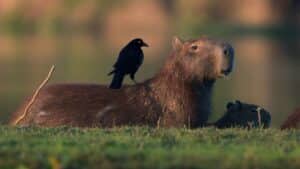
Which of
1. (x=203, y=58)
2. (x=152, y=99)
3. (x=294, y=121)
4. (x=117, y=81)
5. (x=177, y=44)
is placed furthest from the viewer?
(x=117, y=81)

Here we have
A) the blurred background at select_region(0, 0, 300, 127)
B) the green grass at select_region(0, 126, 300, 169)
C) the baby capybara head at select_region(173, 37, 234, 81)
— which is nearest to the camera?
the green grass at select_region(0, 126, 300, 169)

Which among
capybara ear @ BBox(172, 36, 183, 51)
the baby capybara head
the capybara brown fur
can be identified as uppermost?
capybara ear @ BBox(172, 36, 183, 51)

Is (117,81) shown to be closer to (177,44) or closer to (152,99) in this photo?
(152,99)

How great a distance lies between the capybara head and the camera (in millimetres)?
13328

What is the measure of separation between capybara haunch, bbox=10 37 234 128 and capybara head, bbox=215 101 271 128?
45 centimetres

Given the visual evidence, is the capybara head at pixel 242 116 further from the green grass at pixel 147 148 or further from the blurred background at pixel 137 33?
the blurred background at pixel 137 33

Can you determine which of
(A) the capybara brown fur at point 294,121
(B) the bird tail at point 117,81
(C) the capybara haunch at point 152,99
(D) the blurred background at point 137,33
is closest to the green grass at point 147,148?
(A) the capybara brown fur at point 294,121

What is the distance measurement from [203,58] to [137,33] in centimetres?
5904

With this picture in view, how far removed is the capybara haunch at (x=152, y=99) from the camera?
501 inches

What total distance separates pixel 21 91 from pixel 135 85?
18.9 m

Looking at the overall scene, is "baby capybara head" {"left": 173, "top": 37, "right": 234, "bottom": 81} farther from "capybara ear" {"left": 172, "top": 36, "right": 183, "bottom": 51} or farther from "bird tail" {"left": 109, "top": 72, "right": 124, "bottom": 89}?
Result: "bird tail" {"left": 109, "top": 72, "right": 124, "bottom": 89}

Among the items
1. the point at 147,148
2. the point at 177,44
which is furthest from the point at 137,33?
the point at 147,148

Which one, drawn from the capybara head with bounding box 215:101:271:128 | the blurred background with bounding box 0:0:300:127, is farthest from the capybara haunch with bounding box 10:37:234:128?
the blurred background with bounding box 0:0:300:127

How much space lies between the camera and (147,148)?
906cm
